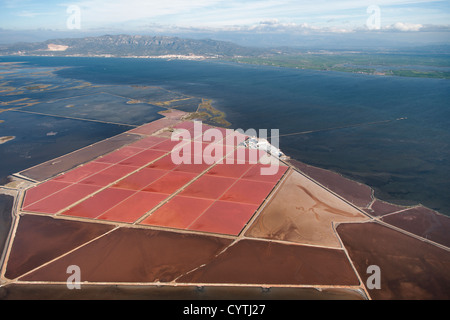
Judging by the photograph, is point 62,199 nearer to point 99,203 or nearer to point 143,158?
point 99,203

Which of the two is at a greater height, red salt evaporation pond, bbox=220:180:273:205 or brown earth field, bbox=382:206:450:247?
red salt evaporation pond, bbox=220:180:273:205

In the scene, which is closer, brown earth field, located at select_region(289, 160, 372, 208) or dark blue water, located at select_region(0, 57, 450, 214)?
brown earth field, located at select_region(289, 160, 372, 208)

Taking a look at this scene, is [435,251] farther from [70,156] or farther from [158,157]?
[70,156]

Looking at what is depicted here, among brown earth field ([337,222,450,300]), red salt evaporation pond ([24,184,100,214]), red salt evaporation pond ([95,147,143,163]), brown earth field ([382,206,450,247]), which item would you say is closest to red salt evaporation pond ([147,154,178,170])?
red salt evaporation pond ([95,147,143,163])

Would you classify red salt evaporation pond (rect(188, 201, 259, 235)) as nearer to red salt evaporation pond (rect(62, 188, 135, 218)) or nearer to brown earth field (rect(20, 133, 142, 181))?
red salt evaporation pond (rect(62, 188, 135, 218))

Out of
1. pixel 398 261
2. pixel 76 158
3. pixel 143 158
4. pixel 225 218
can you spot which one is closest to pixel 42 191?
pixel 76 158
